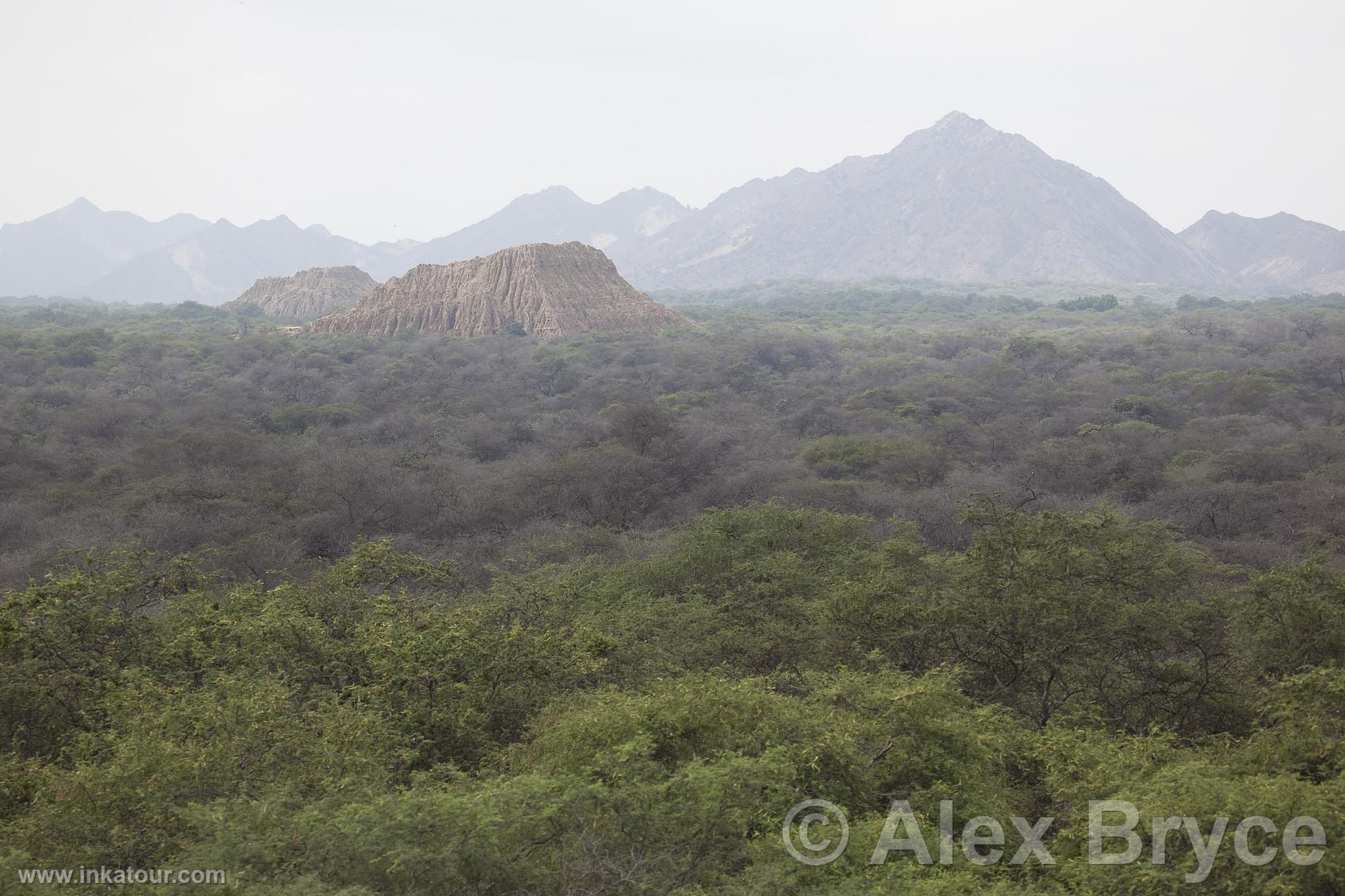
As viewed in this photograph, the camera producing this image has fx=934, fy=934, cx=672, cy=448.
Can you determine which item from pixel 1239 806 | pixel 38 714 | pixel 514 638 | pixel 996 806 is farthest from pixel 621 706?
pixel 38 714

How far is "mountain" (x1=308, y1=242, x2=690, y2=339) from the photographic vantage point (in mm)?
63062

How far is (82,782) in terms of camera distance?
8500 millimetres

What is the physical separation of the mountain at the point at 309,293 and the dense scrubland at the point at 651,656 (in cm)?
6437

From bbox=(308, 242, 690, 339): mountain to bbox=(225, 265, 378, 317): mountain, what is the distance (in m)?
26.4

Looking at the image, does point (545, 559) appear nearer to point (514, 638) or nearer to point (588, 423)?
point (514, 638)

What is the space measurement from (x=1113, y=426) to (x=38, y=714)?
3351 cm

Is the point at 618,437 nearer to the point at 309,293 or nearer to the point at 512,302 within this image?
the point at 512,302

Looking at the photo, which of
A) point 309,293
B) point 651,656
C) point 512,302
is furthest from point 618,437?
point 309,293
